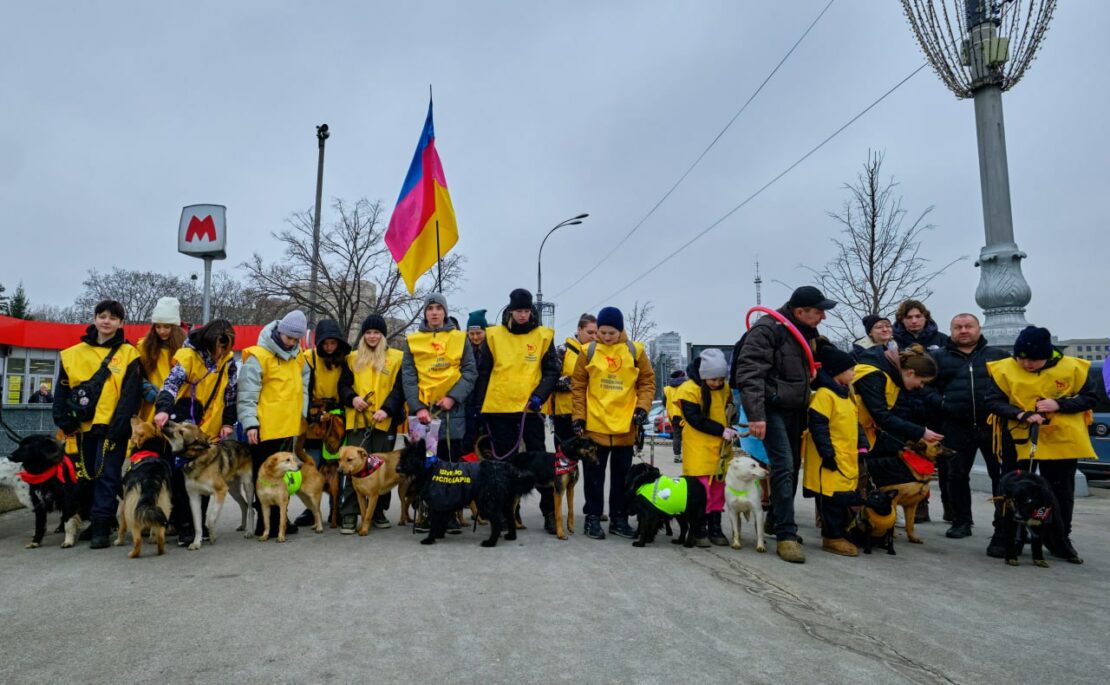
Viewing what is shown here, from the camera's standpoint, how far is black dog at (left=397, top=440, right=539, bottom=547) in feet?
17.6

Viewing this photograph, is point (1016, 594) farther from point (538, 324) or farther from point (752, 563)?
point (538, 324)

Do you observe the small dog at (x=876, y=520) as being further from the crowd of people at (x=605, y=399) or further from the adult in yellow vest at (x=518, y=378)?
the adult in yellow vest at (x=518, y=378)

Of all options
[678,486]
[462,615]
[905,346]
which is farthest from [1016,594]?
[462,615]

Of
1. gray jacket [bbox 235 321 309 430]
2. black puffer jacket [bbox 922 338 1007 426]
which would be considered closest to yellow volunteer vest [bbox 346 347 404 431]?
gray jacket [bbox 235 321 309 430]

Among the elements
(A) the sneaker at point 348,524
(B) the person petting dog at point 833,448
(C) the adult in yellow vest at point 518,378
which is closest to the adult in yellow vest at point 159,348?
(A) the sneaker at point 348,524

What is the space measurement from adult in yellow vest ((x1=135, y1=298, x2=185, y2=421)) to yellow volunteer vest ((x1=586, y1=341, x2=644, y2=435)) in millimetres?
3925

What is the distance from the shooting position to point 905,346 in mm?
6816

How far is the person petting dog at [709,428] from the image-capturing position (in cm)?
564

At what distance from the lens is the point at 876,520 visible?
524cm

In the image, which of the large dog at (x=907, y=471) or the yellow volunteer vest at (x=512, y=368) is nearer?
the large dog at (x=907, y=471)

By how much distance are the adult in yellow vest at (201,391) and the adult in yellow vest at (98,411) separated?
1.13 feet

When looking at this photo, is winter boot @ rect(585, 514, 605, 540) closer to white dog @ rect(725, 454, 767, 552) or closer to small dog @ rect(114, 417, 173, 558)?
white dog @ rect(725, 454, 767, 552)

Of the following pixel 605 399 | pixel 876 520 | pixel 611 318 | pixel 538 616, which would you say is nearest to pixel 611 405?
pixel 605 399

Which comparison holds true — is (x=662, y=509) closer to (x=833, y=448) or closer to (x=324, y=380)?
(x=833, y=448)
